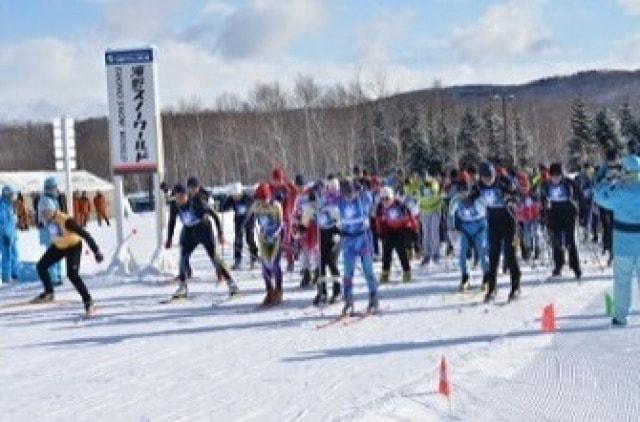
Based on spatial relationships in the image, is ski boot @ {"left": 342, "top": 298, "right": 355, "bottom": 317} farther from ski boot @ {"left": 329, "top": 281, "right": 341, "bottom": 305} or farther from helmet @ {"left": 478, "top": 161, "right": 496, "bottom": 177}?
helmet @ {"left": 478, "top": 161, "right": 496, "bottom": 177}

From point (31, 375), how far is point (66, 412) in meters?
1.89

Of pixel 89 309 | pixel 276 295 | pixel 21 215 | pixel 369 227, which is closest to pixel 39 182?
pixel 21 215

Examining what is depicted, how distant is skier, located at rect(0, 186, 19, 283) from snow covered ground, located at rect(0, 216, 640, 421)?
387 cm

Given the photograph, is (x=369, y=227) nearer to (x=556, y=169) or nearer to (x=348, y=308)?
(x=348, y=308)

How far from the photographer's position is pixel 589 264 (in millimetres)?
17500

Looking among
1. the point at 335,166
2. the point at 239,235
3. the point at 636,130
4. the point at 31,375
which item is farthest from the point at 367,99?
the point at 31,375

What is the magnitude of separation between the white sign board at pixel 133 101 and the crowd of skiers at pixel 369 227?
2684mm

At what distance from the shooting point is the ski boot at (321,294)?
13.5 m

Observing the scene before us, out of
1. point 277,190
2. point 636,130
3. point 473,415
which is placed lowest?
point 473,415

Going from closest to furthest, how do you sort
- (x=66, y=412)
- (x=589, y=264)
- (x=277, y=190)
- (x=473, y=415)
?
(x=473, y=415), (x=66, y=412), (x=277, y=190), (x=589, y=264)

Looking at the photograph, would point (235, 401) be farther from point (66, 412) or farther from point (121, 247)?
point (121, 247)

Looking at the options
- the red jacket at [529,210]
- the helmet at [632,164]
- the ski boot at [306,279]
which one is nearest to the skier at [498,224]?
the helmet at [632,164]

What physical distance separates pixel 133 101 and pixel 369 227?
8699 mm

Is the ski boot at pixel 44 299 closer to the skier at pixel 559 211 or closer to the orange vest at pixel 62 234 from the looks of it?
the orange vest at pixel 62 234
